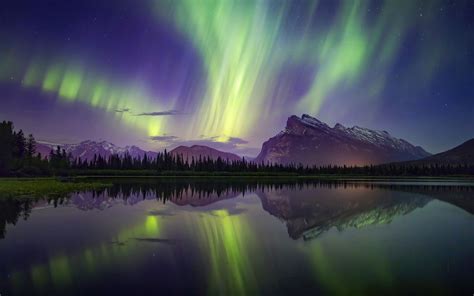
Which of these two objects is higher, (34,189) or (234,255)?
(34,189)

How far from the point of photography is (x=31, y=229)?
2750 cm

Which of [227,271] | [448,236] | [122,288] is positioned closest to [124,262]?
[122,288]

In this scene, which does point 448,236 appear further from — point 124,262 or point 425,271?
point 124,262

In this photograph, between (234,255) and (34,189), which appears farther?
(34,189)

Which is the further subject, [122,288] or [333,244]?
[333,244]

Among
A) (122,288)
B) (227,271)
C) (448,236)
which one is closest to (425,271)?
(227,271)

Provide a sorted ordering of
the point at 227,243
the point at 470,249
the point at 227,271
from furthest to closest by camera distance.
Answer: the point at 227,243 → the point at 470,249 → the point at 227,271

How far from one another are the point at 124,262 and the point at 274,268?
25.0ft

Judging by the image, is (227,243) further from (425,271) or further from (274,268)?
(425,271)

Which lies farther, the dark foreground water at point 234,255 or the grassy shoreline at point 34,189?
the grassy shoreline at point 34,189

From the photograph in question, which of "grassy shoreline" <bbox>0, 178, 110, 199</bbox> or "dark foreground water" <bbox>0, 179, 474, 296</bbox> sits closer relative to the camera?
"dark foreground water" <bbox>0, 179, 474, 296</bbox>

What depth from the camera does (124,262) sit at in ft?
59.9

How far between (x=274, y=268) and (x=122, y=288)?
707 cm

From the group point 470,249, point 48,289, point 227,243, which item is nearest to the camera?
point 48,289
